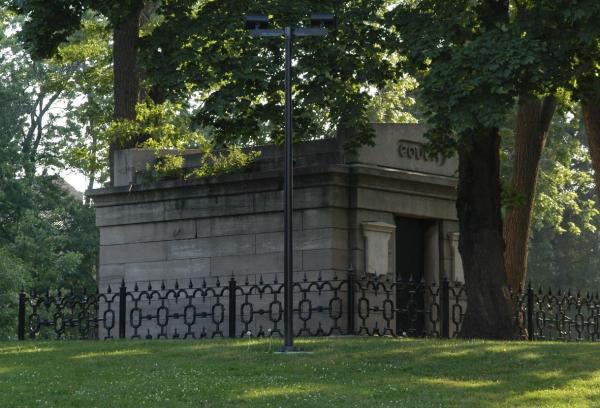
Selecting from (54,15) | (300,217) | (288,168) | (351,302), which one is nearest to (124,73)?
(54,15)

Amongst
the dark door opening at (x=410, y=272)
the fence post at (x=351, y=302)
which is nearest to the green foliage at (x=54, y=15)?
the fence post at (x=351, y=302)

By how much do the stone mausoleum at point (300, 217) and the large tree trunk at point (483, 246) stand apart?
1.71m

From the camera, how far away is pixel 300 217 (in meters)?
22.1

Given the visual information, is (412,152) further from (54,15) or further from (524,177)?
(54,15)

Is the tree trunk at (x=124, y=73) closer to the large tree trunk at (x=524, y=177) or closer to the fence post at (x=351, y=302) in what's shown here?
the large tree trunk at (x=524, y=177)

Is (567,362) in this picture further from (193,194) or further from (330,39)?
(193,194)

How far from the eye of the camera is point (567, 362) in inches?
633

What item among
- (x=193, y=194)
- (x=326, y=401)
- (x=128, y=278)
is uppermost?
(x=193, y=194)

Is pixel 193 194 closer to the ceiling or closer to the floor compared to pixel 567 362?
closer to the ceiling

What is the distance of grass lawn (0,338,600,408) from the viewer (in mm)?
13383

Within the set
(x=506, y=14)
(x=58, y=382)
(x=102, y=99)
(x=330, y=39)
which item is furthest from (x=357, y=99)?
(x=102, y=99)

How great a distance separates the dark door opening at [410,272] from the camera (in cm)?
2211

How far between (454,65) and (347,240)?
16.9ft

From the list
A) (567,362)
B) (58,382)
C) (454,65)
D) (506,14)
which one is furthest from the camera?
(506,14)
